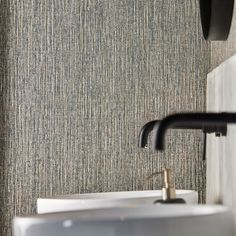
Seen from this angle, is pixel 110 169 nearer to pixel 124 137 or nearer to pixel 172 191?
pixel 124 137

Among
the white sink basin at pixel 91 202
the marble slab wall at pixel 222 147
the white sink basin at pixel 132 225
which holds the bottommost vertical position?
the white sink basin at pixel 91 202

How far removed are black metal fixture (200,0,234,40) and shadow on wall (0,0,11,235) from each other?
48cm

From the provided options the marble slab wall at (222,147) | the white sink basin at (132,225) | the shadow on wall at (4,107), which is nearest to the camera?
the white sink basin at (132,225)

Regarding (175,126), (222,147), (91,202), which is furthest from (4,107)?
(175,126)

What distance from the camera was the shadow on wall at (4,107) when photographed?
4.39 feet

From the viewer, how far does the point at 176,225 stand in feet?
2.11

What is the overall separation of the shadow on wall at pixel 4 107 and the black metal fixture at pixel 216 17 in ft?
1.59

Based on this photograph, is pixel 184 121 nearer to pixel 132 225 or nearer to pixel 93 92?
pixel 132 225

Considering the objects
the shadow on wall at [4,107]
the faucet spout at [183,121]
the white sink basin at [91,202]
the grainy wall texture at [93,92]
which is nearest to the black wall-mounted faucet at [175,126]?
the faucet spout at [183,121]

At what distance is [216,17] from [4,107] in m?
0.55

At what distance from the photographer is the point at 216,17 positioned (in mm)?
1063

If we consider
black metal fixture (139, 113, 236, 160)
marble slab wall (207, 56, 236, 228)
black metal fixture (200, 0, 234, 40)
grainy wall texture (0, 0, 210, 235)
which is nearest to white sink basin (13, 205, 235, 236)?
black metal fixture (139, 113, 236, 160)

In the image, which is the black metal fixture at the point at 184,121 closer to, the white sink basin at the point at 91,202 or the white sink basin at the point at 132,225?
the white sink basin at the point at 132,225

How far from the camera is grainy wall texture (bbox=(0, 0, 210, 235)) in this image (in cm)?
135
